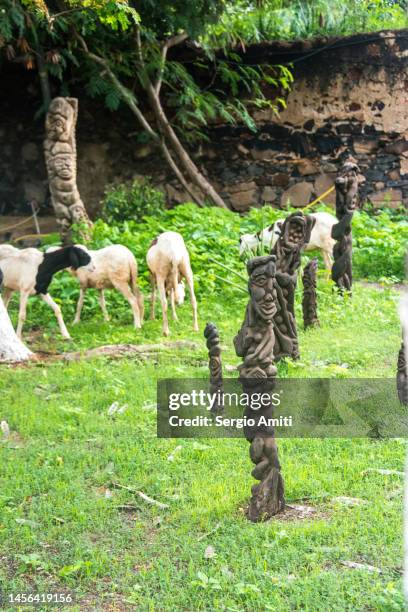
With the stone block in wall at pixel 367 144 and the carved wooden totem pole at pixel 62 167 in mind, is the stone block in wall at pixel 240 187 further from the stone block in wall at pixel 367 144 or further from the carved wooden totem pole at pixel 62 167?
the carved wooden totem pole at pixel 62 167

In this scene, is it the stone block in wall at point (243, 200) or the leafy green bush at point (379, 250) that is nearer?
the leafy green bush at point (379, 250)

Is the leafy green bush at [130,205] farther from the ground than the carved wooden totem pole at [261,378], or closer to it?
farther from the ground

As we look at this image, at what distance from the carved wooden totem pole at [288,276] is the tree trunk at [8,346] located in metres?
2.56

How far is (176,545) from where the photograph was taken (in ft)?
14.7

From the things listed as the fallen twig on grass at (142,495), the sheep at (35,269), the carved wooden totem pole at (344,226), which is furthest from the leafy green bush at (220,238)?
the fallen twig on grass at (142,495)

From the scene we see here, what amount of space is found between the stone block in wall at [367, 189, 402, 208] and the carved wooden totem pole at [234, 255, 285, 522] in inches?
440

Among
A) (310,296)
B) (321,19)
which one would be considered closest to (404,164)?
(321,19)

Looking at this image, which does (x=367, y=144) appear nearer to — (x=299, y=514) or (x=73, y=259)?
(x=73, y=259)

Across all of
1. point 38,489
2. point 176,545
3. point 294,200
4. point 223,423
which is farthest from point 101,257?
point 294,200

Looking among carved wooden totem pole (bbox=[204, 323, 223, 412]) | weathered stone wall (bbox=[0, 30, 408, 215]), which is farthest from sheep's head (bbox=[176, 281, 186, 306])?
weathered stone wall (bbox=[0, 30, 408, 215])

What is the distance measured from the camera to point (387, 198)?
1555 cm

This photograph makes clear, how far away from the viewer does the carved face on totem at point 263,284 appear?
15.7 ft

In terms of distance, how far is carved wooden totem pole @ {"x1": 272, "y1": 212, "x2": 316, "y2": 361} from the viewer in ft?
24.0

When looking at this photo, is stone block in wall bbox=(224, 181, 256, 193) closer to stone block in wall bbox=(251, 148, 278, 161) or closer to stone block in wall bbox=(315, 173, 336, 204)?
stone block in wall bbox=(251, 148, 278, 161)
